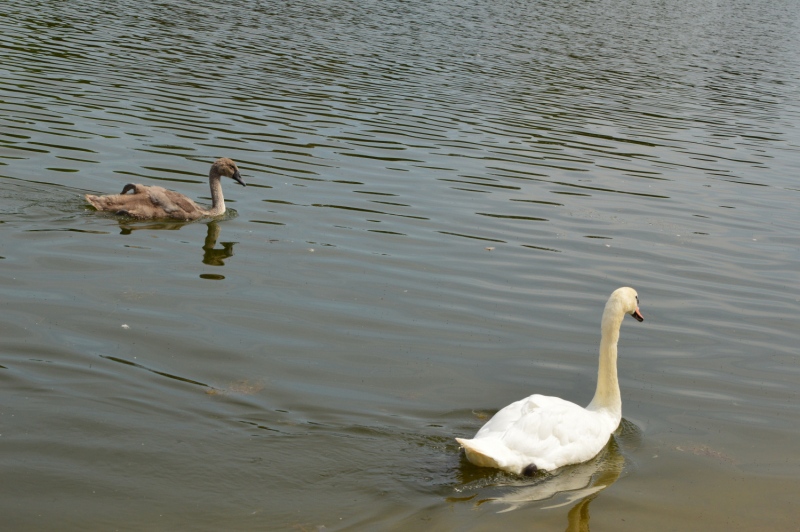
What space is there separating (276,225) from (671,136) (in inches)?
466

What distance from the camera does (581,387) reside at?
7543 millimetres

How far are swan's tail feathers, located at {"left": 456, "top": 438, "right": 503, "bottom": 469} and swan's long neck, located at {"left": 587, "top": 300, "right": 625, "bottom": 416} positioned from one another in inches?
54.4

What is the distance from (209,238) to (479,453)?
634cm

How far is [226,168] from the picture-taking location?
1224cm

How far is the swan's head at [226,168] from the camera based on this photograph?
40.0 feet

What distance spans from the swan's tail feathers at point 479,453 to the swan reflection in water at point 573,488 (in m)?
0.17

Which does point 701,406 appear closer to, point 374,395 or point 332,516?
point 374,395

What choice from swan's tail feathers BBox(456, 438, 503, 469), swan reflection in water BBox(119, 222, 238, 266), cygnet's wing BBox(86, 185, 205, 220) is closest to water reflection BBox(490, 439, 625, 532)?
swan's tail feathers BBox(456, 438, 503, 469)

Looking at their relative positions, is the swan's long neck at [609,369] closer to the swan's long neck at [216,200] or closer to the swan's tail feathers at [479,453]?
the swan's tail feathers at [479,453]

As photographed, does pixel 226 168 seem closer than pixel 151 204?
No

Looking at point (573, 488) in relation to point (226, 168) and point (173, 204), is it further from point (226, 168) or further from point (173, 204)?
point (226, 168)

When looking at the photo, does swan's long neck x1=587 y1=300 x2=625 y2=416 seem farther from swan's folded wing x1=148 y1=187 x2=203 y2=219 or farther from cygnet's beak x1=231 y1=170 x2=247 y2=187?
cygnet's beak x1=231 y1=170 x2=247 y2=187

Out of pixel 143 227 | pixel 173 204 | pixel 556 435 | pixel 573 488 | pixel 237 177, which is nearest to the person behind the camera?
Answer: pixel 573 488

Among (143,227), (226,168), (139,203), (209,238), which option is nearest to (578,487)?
(209,238)
